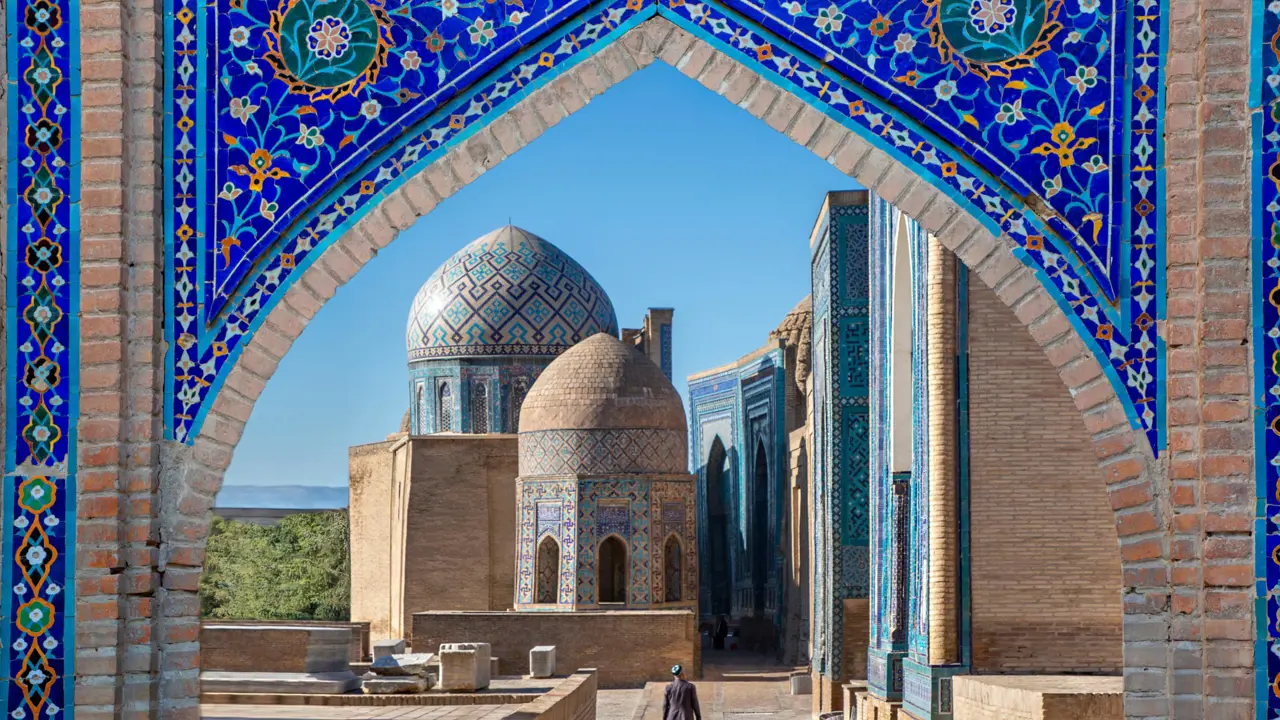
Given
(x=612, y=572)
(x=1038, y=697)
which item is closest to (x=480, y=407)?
(x=612, y=572)

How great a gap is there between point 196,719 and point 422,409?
2322cm

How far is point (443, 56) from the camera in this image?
581 centimetres

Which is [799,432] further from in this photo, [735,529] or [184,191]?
[184,191]

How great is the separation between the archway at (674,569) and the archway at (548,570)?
145 centimetres

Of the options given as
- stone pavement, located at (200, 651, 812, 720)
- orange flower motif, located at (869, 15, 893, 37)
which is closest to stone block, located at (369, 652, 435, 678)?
stone pavement, located at (200, 651, 812, 720)

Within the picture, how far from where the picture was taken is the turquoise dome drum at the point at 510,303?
2827 cm

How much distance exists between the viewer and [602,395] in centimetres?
2362

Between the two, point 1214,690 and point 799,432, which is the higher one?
point 799,432

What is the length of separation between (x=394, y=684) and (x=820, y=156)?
442 inches

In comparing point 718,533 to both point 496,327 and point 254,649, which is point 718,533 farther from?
point 254,649

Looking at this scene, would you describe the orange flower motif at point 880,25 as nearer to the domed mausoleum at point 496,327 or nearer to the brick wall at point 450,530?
the brick wall at point 450,530

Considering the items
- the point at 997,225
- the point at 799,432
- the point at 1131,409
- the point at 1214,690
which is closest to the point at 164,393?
the point at 997,225

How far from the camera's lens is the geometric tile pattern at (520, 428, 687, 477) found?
76.4ft

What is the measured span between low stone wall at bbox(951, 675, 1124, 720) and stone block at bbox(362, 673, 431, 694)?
6.63 m
